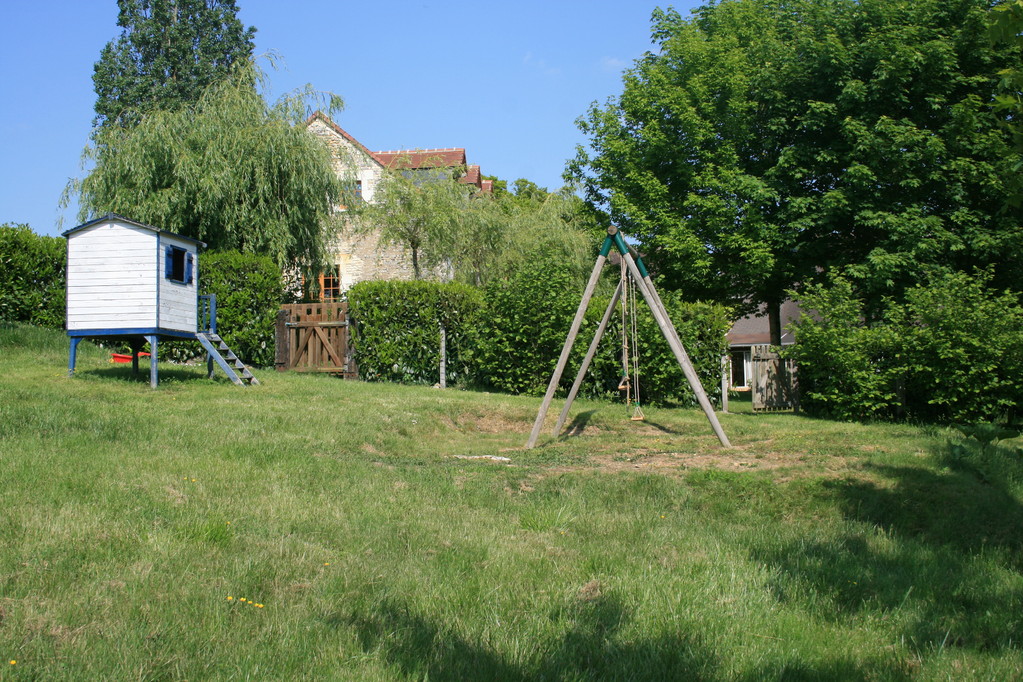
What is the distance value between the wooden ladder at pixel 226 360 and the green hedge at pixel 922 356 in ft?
36.8

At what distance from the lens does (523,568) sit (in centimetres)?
613

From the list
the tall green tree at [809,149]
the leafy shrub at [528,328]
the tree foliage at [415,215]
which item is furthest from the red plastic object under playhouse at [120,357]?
the tall green tree at [809,149]

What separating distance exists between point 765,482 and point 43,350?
15489mm

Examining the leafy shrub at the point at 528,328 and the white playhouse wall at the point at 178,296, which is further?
the leafy shrub at the point at 528,328

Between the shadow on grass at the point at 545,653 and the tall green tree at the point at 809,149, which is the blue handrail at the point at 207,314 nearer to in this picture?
the tall green tree at the point at 809,149

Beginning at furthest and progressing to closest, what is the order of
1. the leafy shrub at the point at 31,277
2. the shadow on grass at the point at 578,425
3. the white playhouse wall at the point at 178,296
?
1. the leafy shrub at the point at 31,277
2. the white playhouse wall at the point at 178,296
3. the shadow on grass at the point at 578,425

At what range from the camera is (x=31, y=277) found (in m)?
20.2

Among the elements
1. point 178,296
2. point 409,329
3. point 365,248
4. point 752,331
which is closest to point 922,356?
point 409,329

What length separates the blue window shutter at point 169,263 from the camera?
16.1m

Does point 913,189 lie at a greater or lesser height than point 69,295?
greater

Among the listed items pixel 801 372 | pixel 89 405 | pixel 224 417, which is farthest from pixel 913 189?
pixel 89 405

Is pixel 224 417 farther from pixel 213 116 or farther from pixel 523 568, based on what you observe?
pixel 213 116

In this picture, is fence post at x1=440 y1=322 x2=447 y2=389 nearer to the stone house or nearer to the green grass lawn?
the green grass lawn

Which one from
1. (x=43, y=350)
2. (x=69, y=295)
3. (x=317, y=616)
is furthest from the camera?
(x=43, y=350)
